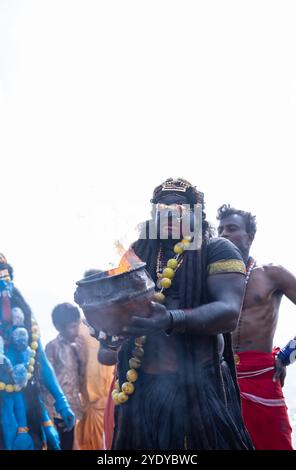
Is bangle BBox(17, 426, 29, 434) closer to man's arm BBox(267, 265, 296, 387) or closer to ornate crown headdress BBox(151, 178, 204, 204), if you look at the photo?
man's arm BBox(267, 265, 296, 387)

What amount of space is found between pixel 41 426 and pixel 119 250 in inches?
106

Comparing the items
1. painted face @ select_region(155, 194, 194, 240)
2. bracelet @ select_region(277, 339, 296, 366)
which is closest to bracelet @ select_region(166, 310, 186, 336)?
painted face @ select_region(155, 194, 194, 240)

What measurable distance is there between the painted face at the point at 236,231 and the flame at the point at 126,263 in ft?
7.37

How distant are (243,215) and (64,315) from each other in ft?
10.5

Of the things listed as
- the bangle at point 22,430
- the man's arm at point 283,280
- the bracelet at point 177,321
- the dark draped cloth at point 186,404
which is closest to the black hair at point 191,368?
the dark draped cloth at point 186,404

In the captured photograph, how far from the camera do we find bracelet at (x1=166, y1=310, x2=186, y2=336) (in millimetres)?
2672

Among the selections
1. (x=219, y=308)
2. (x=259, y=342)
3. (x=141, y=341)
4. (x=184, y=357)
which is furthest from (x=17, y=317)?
(x=219, y=308)

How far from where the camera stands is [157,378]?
297 cm

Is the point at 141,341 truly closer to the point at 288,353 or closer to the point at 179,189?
the point at 179,189

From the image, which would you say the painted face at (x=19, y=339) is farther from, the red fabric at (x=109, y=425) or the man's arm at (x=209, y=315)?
the man's arm at (x=209, y=315)

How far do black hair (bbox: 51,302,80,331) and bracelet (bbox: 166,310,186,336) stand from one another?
499 cm

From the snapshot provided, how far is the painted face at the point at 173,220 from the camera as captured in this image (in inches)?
128
